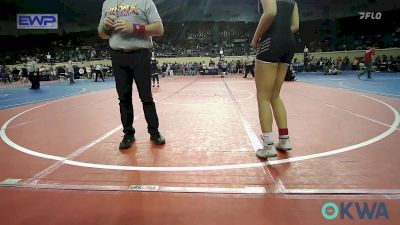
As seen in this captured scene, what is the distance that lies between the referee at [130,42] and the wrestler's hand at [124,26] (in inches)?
1.6

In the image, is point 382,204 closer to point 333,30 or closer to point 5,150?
point 5,150

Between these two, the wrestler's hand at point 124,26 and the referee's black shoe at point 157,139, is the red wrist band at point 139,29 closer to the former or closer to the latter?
the wrestler's hand at point 124,26

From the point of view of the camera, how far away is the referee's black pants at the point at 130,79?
127 inches

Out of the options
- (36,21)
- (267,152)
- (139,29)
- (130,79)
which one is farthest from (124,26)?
(36,21)

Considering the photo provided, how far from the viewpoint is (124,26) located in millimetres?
2977

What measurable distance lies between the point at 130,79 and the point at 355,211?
251cm

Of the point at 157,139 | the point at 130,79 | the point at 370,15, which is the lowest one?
the point at 157,139

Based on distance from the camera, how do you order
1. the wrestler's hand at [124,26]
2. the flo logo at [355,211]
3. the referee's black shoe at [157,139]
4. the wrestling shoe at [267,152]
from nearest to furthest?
the flo logo at [355,211] → the wrestling shoe at [267,152] → the wrestler's hand at [124,26] → the referee's black shoe at [157,139]

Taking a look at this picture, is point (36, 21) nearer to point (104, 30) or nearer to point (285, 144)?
point (104, 30)

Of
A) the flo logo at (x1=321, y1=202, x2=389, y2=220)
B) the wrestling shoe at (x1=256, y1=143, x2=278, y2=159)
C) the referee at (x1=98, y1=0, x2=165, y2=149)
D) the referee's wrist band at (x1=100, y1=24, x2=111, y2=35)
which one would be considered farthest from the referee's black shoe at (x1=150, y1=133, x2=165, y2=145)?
the flo logo at (x1=321, y1=202, x2=389, y2=220)

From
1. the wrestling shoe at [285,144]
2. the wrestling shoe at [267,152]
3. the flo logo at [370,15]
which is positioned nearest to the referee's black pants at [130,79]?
the wrestling shoe at [267,152]

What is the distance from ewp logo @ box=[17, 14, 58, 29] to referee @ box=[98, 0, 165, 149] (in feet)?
89.8

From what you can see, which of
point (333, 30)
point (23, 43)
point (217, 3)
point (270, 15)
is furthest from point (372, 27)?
point (23, 43)

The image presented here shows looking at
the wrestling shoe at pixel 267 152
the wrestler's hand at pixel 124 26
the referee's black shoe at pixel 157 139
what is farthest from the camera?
the referee's black shoe at pixel 157 139
